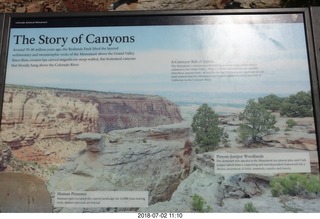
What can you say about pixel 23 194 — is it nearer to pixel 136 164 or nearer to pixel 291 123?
pixel 136 164

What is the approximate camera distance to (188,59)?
7.20ft

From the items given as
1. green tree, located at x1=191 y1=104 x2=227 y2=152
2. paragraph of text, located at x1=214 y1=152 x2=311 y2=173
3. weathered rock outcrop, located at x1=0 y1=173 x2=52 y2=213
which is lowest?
weathered rock outcrop, located at x1=0 y1=173 x2=52 y2=213

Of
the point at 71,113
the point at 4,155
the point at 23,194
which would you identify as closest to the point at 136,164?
the point at 71,113

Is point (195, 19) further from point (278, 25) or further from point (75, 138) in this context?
point (75, 138)

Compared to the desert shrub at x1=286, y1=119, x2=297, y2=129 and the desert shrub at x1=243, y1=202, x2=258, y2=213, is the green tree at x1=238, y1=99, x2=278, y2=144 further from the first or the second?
the desert shrub at x1=243, y1=202, x2=258, y2=213

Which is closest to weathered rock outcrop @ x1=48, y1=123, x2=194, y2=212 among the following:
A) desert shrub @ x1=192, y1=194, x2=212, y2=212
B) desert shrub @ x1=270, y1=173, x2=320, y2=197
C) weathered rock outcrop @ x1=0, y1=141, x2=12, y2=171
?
desert shrub @ x1=192, y1=194, x2=212, y2=212

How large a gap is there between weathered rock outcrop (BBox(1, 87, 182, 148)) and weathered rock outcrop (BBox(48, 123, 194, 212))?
0.21 feet

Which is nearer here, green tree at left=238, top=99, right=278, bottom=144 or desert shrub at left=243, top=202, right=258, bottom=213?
desert shrub at left=243, top=202, right=258, bottom=213

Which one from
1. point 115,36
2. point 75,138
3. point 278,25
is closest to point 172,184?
point 75,138

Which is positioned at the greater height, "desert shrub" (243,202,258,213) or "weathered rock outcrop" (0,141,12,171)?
"weathered rock outcrop" (0,141,12,171)

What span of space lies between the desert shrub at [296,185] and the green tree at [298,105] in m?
0.31

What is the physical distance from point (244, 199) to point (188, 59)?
766mm

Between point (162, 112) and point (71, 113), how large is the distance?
1.54 feet

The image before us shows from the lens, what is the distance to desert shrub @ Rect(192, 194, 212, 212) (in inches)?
76.5
